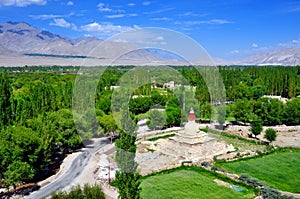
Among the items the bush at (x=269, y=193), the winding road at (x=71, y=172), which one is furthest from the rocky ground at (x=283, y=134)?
the winding road at (x=71, y=172)

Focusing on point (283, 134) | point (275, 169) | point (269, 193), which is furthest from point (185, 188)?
point (283, 134)

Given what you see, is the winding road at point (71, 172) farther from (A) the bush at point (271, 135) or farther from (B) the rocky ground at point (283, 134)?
(A) the bush at point (271, 135)

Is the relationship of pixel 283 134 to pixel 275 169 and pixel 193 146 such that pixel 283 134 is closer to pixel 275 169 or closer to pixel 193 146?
pixel 275 169

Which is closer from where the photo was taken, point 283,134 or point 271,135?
point 271,135

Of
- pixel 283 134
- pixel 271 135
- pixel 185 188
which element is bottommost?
pixel 185 188

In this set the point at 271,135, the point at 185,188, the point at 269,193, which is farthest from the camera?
the point at 271,135

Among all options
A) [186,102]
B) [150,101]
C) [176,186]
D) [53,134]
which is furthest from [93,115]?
[150,101]

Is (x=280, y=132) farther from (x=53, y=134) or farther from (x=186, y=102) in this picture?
(x=53, y=134)

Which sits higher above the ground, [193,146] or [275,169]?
[193,146]
